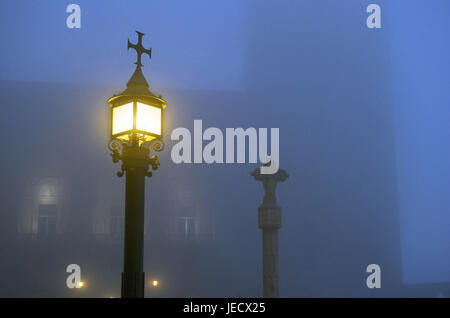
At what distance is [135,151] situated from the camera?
5281mm

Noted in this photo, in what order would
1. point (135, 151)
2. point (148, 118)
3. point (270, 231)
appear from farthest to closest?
point (270, 231)
point (148, 118)
point (135, 151)

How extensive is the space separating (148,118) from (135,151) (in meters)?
0.42

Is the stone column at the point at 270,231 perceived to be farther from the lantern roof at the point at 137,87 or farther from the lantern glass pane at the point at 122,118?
the lantern glass pane at the point at 122,118

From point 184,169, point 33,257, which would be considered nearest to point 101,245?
point 33,257

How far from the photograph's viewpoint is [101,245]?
3322 centimetres

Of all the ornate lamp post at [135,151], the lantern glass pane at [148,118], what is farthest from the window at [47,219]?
the lantern glass pane at [148,118]

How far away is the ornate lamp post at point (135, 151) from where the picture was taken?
4.92 m

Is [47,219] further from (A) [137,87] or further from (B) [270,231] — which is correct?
(A) [137,87]

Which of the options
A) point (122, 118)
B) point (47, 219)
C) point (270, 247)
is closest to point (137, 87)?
point (122, 118)

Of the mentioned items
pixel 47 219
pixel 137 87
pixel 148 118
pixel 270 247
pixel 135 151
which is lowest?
pixel 270 247

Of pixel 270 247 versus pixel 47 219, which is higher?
pixel 47 219

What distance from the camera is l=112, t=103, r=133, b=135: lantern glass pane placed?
5.29m
